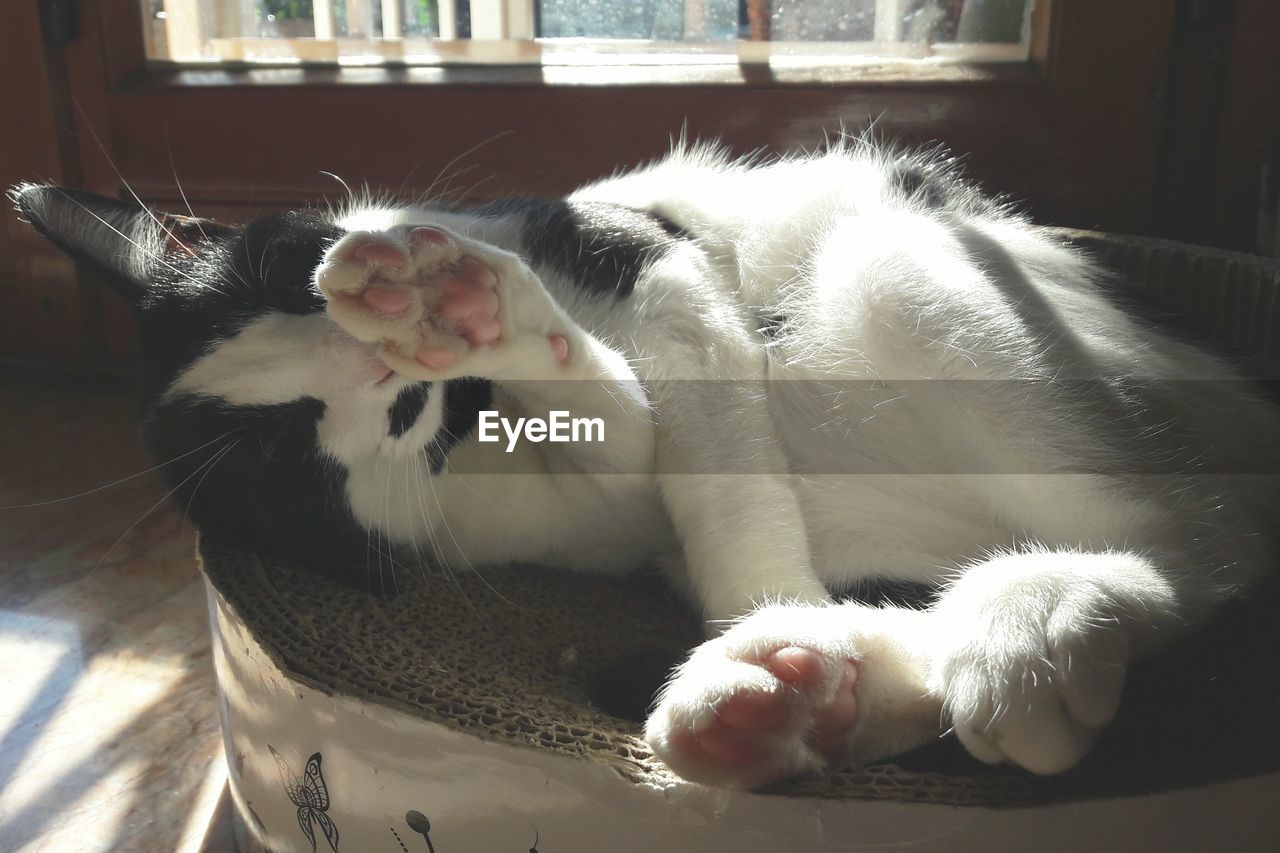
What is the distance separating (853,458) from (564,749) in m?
0.54

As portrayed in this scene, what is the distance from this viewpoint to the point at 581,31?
1940 millimetres

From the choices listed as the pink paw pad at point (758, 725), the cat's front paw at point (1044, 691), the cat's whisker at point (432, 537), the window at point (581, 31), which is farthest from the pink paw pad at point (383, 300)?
the window at point (581, 31)

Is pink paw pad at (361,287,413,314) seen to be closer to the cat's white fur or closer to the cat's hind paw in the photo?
the cat's white fur

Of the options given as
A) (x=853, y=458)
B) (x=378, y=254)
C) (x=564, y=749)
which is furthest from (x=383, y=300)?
(x=853, y=458)

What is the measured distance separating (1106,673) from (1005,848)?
0.15 m

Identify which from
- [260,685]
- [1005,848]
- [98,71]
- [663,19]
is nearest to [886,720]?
[1005,848]

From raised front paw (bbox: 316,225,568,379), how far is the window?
1.16 meters

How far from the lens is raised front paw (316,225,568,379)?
2.67 ft

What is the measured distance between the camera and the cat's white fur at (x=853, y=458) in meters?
0.77

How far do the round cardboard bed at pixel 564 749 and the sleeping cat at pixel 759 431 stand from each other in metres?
0.04

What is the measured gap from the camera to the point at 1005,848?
723 millimetres

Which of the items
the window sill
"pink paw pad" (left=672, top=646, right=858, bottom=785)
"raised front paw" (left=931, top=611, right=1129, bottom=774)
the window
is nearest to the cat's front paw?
"raised front paw" (left=931, top=611, right=1129, bottom=774)

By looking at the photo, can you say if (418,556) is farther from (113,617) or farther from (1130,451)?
(1130,451)

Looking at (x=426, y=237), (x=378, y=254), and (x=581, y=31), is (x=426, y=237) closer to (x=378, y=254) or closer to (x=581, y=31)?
(x=378, y=254)
